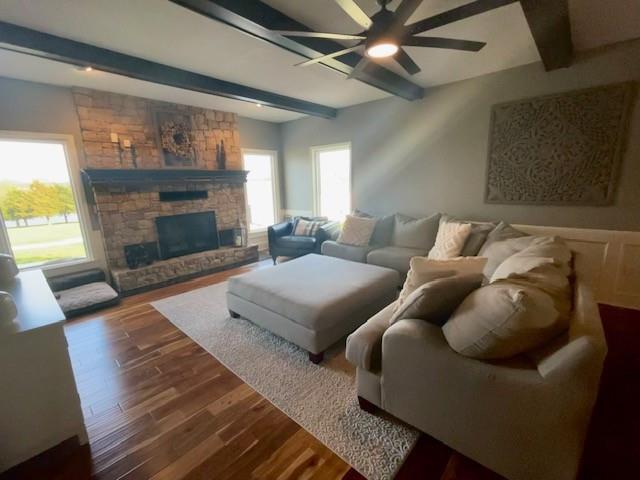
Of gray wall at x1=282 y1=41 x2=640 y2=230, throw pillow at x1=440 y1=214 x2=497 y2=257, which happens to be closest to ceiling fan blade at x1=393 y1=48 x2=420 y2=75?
gray wall at x1=282 y1=41 x2=640 y2=230

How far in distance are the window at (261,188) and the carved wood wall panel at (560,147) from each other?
13.3ft

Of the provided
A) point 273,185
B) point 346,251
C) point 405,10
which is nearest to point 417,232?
point 346,251

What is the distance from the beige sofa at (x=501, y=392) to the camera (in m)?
1.01

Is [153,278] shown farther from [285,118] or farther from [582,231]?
[582,231]

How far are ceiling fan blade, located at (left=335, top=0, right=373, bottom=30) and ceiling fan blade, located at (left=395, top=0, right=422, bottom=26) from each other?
0.17 meters

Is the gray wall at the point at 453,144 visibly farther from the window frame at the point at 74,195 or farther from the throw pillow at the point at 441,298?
the window frame at the point at 74,195

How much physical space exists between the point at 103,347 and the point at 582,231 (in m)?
4.91

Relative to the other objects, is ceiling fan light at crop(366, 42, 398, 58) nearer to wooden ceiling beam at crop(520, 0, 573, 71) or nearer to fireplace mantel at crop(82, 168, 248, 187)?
wooden ceiling beam at crop(520, 0, 573, 71)

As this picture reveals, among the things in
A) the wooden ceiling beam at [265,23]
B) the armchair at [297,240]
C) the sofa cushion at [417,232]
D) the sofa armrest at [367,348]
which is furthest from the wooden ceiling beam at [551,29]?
the armchair at [297,240]

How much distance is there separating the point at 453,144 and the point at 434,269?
2.69 m

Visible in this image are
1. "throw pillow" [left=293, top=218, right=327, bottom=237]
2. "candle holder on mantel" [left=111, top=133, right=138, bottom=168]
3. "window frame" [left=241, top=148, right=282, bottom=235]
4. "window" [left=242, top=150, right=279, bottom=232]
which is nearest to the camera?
"candle holder on mantel" [left=111, top=133, right=138, bottom=168]

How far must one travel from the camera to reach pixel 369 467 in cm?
139

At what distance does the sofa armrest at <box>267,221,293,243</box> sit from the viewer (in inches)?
189

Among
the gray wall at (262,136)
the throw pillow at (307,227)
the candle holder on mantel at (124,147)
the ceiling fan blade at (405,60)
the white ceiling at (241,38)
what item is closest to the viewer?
the white ceiling at (241,38)
